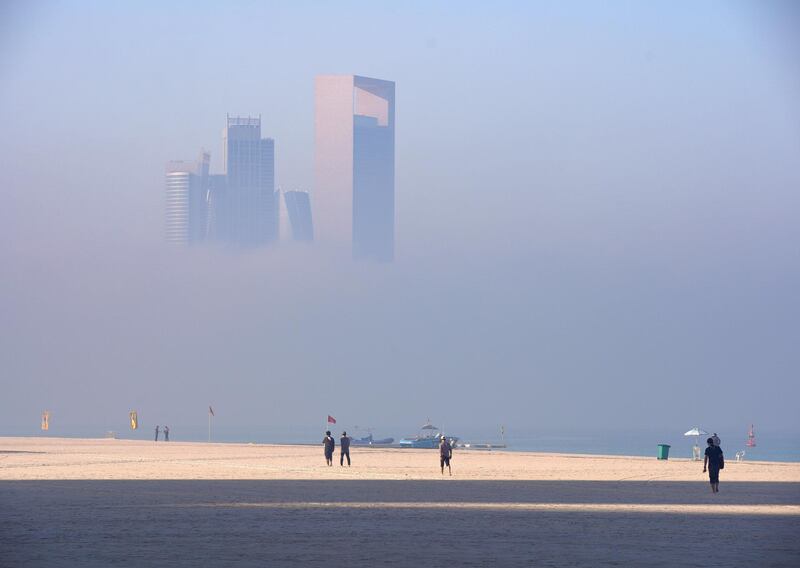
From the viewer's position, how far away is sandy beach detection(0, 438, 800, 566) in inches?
774

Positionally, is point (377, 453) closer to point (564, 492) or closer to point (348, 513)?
point (564, 492)

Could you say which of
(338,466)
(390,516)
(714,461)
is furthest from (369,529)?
(338,466)

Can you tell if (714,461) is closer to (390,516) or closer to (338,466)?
(390,516)

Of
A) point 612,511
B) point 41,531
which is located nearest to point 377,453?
point 612,511

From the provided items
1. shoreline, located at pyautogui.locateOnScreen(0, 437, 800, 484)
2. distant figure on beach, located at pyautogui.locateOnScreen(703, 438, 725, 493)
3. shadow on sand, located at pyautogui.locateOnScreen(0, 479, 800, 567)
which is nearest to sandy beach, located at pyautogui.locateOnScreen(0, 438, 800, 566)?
shadow on sand, located at pyautogui.locateOnScreen(0, 479, 800, 567)

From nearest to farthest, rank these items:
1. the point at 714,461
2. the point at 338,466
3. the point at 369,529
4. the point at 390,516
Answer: the point at 369,529 → the point at 390,516 → the point at 714,461 → the point at 338,466

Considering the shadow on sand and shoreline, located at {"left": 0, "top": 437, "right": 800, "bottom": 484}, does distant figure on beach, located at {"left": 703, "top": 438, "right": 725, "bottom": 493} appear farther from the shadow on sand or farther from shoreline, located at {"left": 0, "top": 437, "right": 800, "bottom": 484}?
shoreline, located at {"left": 0, "top": 437, "right": 800, "bottom": 484}

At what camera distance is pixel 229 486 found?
36.2m

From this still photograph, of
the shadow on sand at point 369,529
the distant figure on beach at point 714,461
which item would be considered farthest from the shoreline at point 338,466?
the shadow on sand at point 369,529

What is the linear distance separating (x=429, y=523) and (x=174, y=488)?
12.1m

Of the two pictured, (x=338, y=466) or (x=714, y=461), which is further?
(x=338, y=466)

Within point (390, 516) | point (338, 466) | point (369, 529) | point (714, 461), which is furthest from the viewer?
point (338, 466)

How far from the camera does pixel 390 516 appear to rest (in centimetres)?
2634

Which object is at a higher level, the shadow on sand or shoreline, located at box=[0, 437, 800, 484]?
shoreline, located at box=[0, 437, 800, 484]
